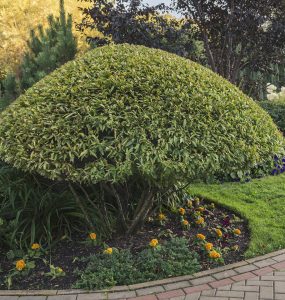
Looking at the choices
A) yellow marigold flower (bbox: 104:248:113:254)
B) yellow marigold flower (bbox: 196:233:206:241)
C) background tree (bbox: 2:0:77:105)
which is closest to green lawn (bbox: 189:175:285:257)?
yellow marigold flower (bbox: 196:233:206:241)

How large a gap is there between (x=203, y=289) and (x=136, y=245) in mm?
957

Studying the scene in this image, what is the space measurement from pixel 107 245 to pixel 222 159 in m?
1.38

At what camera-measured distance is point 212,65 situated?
36.3 ft

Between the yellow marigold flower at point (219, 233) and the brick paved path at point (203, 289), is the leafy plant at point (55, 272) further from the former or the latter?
the yellow marigold flower at point (219, 233)

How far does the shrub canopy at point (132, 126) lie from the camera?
3.19m

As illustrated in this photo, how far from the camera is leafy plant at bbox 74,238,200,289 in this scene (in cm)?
331

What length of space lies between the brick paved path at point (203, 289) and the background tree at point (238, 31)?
738 centimetres

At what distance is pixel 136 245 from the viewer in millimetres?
4000

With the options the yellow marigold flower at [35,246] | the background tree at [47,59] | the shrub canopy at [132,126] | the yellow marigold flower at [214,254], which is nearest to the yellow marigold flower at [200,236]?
the yellow marigold flower at [214,254]

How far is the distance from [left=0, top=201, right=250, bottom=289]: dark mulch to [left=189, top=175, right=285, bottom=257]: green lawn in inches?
5.0

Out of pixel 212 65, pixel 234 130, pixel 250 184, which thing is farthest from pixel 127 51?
pixel 212 65

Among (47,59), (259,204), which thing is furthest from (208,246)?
(47,59)

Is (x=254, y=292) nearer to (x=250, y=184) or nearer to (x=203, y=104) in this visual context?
(x=203, y=104)

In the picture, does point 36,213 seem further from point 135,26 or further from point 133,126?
point 135,26
